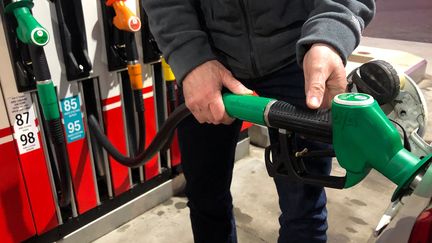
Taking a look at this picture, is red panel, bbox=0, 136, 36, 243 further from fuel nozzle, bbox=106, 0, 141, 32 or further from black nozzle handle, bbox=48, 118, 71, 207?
fuel nozzle, bbox=106, 0, 141, 32

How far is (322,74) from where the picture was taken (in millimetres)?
663

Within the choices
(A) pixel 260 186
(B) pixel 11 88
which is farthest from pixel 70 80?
(A) pixel 260 186

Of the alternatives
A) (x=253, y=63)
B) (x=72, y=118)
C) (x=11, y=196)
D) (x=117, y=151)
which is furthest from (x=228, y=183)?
(x=11, y=196)

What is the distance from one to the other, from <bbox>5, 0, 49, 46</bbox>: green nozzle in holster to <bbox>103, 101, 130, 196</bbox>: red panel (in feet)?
1.43

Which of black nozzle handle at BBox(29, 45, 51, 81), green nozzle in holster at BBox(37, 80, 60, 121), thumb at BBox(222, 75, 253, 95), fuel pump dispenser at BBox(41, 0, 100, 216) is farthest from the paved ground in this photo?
thumb at BBox(222, 75, 253, 95)

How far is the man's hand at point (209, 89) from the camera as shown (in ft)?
2.46

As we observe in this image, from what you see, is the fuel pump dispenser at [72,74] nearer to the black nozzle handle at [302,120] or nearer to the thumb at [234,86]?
the thumb at [234,86]

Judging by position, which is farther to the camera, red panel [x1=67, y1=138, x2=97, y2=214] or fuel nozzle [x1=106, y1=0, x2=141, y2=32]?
red panel [x1=67, y1=138, x2=97, y2=214]

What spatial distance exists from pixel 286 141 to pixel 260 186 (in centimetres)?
133

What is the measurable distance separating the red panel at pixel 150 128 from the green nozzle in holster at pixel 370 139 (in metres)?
1.11

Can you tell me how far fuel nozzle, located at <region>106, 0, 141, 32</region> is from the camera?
4.18 feet

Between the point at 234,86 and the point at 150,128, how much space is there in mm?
943

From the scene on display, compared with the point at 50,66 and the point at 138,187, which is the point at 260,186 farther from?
the point at 50,66

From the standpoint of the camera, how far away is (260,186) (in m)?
1.97
